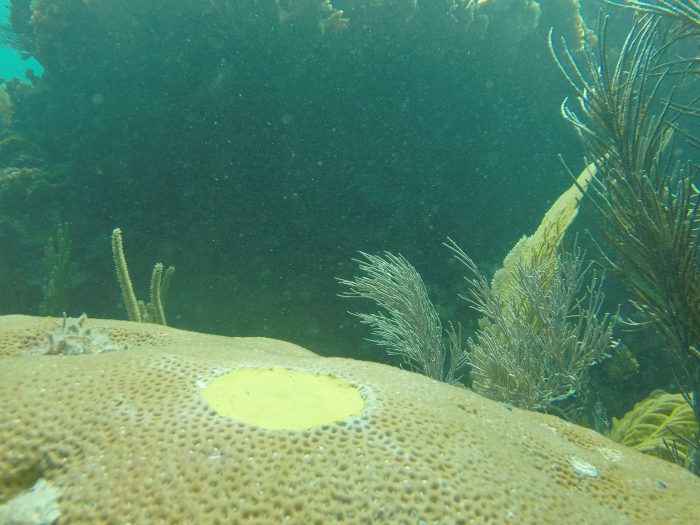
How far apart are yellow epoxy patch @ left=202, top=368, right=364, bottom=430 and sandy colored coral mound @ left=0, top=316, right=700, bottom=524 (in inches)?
1.9

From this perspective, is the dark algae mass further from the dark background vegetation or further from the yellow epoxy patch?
the yellow epoxy patch

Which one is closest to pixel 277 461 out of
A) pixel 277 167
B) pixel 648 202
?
pixel 648 202

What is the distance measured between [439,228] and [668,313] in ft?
15.1

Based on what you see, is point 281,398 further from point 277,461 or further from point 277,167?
point 277,167

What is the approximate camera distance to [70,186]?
6.50 meters

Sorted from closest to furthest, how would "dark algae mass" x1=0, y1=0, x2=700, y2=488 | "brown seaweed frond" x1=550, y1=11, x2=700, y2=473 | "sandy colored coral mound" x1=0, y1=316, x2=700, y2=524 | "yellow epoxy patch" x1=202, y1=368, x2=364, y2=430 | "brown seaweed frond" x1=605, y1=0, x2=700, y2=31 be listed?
"sandy colored coral mound" x1=0, y1=316, x2=700, y2=524, "yellow epoxy patch" x1=202, y1=368, x2=364, y2=430, "brown seaweed frond" x1=550, y1=11, x2=700, y2=473, "brown seaweed frond" x1=605, y1=0, x2=700, y2=31, "dark algae mass" x1=0, y1=0, x2=700, y2=488

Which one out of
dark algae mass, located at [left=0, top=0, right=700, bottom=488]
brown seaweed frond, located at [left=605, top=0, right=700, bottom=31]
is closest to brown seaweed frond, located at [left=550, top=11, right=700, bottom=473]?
brown seaweed frond, located at [left=605, top=0, right=700, bottom=31]

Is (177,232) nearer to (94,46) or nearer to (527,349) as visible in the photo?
(94,46)

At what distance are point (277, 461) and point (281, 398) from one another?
0.38 meters

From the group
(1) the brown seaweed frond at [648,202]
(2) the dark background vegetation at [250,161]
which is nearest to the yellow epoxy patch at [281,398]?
(1) the brown seaweed frond at [648,202]

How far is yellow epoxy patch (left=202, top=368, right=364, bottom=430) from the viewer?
64.4 inches

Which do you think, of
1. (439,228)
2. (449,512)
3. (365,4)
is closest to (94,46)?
(365,4)

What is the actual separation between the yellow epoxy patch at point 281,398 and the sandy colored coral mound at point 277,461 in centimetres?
5

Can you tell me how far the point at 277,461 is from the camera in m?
1.43
